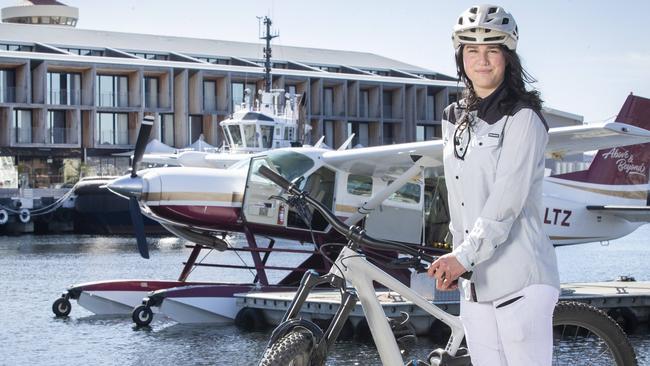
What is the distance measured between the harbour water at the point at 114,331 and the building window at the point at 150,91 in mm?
34497

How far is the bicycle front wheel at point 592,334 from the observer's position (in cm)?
437

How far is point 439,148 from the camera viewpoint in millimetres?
13898

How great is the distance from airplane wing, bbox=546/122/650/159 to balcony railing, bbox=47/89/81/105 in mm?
49266

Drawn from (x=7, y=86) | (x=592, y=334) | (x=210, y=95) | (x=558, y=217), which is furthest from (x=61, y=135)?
(x=592, y=334)

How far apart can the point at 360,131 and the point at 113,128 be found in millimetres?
16043

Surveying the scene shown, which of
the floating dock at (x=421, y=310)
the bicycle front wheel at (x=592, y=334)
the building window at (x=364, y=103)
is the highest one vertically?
the building window at (x=364, y=103)

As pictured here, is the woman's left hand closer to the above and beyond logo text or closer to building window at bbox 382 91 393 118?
the above and beyond logo text

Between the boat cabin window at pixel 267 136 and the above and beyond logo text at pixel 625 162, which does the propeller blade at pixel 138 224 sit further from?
the boat cabin window at pixel 267 136

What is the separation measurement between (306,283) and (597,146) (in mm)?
10133

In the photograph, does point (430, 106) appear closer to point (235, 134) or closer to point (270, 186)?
point (235, 134)

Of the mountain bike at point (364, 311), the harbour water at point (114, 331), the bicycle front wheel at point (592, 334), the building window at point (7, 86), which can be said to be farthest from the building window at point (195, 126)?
the mountain bike at point (364, 311)

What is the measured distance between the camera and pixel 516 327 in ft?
11.6

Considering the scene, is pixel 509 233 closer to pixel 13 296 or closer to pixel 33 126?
pixel 13 296

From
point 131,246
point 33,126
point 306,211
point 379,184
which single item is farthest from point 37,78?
point 306,211
